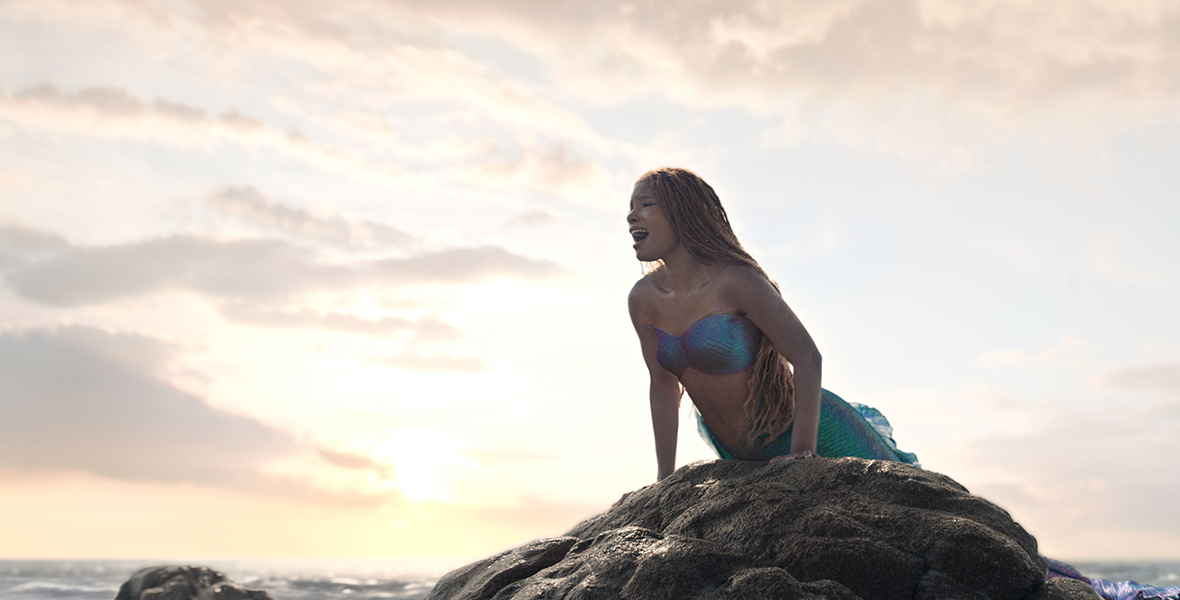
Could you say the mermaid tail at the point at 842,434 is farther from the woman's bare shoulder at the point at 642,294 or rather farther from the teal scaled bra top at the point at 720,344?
the woman's bare shoulder at the point at 642,294

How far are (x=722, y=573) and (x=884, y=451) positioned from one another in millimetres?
2804

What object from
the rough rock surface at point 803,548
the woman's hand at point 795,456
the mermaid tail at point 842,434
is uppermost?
the mermaid tail at point 842,434

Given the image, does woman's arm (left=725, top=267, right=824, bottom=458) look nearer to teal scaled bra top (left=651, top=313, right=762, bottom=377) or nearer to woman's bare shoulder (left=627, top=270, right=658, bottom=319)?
teal scaled bra top (left=651, top=313, right=762, bottom=377)

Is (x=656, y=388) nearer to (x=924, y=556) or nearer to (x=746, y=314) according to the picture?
(x=746, y=314)

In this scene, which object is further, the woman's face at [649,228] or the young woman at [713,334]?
the woman's face at [649,228]

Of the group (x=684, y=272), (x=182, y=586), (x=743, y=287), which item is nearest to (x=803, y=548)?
(x=743, y=287)

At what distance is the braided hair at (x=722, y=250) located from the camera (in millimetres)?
4746

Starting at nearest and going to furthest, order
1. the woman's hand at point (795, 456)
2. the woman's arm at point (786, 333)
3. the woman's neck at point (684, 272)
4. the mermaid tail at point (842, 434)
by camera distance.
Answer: the woman's hand at point (795, 456) < the woman's arm at point (786, 333) < the woman's neck at point (684, 272) < the mermaid tail at point (842, 434)

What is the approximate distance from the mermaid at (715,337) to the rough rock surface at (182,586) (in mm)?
5053

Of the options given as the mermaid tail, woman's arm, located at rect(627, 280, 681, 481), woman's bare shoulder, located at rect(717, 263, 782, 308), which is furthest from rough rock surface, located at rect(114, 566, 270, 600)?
woman's bare shoulder, located at rect(717, 263, 782, 308)

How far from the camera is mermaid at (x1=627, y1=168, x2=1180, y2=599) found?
455 cm

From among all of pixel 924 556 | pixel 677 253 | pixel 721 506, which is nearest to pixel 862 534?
pixel 924 556

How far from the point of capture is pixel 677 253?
15.8 feet

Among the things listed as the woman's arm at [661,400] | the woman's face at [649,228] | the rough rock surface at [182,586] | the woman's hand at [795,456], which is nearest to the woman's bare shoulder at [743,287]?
the woman's face at [649,228]
